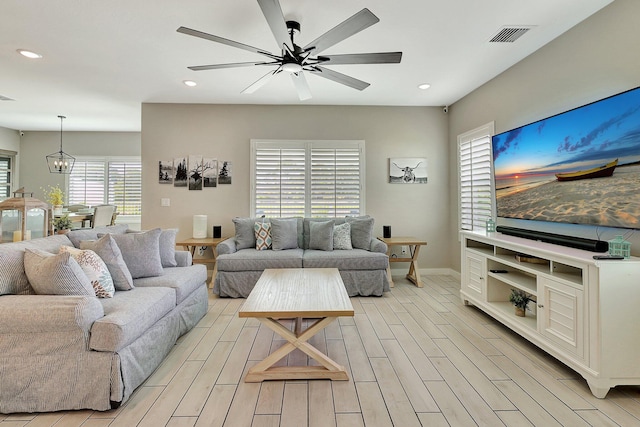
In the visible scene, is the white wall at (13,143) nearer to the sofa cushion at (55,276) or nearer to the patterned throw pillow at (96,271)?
the patterned throw pillow at (96,271)

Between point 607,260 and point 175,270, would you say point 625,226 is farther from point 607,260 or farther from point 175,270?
point 175,270

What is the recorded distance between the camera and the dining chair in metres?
5.25

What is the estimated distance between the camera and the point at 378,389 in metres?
2.03

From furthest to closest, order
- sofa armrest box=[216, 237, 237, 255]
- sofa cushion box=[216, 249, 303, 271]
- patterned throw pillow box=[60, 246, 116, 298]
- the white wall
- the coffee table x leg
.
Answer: the white wall
sofa armrest box=[216, 237, 237, 255]
sofa cushion box=[216, 249, 303, 271]
patterned throw pillow box=[60, 246, 116, 298]
the coffee table x leg

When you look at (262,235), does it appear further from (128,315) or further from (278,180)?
(128,315)

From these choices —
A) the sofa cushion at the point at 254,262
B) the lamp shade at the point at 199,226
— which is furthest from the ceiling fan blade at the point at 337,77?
the lamp shade at the point at 199,226

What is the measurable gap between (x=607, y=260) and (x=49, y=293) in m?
3.49

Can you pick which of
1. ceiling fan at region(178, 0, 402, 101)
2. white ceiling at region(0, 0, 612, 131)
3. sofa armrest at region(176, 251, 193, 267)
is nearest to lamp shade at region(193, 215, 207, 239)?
sofa armrest at region(176, 251, 193, 267)

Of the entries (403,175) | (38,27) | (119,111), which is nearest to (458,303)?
(403,175)

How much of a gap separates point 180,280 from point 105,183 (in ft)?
18.0

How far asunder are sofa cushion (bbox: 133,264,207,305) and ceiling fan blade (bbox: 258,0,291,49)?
86.3 inches

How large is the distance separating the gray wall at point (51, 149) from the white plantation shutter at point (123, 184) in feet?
0.97

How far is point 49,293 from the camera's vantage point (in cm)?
195

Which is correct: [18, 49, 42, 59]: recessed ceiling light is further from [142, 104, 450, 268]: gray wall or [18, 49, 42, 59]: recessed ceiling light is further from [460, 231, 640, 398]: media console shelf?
[460, 231, 640, 398]: media console shelf
